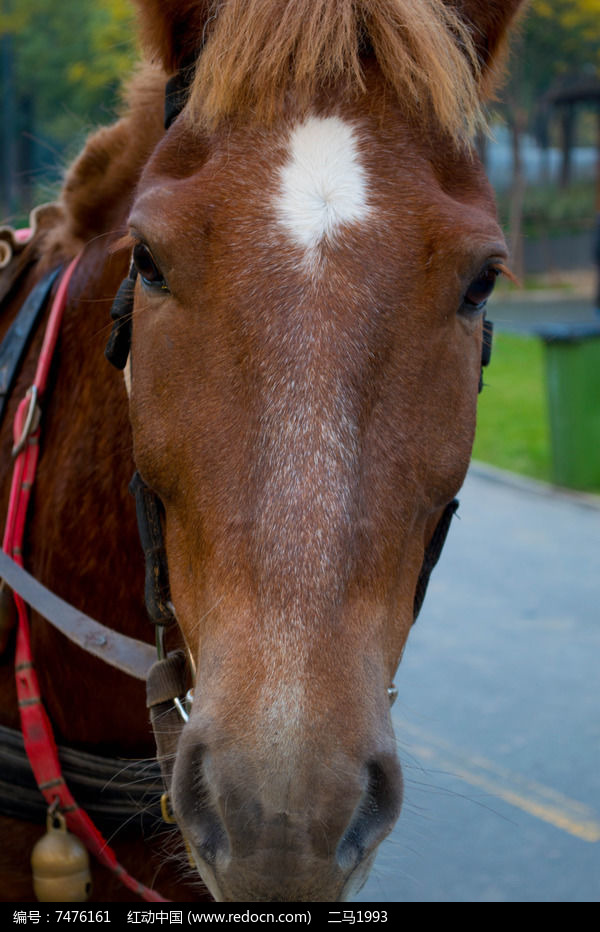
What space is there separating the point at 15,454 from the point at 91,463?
0.20 meters

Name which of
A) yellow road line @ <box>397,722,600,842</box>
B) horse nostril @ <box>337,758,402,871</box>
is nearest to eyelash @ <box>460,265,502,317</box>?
horse nostril @ <box>337,758,402,871</box>

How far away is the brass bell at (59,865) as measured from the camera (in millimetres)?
2092

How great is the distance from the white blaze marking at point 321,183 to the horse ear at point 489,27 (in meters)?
0.46

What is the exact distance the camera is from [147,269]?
5.62 ft

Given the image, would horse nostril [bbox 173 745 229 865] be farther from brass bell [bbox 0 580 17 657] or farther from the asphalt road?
brass bell [bbox 0 580 17 657]

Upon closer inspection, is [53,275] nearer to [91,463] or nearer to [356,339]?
[91,463]

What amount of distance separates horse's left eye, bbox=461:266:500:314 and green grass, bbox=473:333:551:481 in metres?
6.16

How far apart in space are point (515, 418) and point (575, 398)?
3.85 metres

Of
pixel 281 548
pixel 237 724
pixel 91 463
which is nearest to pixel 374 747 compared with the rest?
pixel 237 724

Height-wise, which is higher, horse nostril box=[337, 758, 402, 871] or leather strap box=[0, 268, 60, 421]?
leather strap box=[0, 268, 60, 421]

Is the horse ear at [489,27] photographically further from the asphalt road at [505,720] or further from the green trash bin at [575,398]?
the green trash bin at [575,398]

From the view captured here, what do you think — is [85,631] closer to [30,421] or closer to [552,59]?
[30,421]

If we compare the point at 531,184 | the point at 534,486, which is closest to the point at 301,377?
the point at 534,486

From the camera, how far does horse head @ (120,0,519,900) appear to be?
4.48 ft
